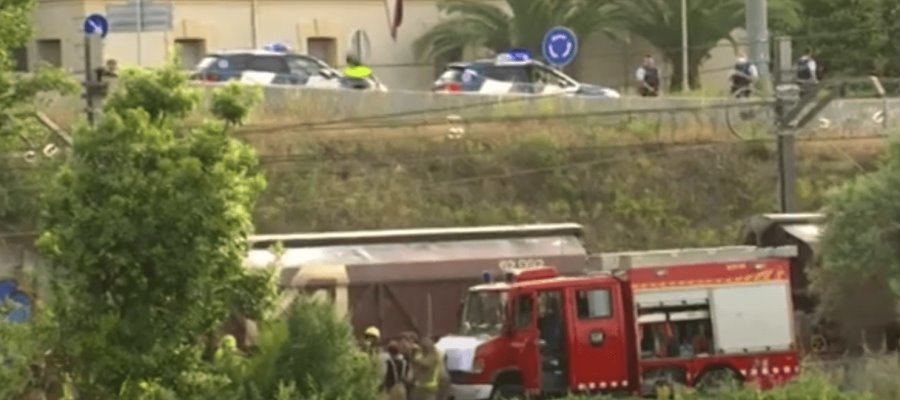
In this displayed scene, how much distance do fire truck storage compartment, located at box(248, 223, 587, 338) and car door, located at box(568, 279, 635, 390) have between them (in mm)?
4218

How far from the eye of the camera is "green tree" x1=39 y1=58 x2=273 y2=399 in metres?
21.1

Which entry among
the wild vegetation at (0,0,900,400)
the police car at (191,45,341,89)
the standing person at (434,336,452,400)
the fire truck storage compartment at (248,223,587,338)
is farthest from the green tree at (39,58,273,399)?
the police car at (191,45,341,89)

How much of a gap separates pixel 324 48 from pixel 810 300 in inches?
912

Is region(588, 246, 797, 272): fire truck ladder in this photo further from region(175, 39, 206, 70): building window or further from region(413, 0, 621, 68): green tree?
region(413, 0, 621, 68): green tree

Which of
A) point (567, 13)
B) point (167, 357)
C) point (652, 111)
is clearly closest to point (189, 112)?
point (167, 357)

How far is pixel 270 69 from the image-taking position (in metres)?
47.7

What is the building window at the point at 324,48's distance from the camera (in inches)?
2292

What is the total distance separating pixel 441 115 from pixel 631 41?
15.2m

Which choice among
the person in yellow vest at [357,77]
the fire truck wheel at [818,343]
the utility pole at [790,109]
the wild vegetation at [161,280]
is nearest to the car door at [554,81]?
the person in yellow vest at [357,77]

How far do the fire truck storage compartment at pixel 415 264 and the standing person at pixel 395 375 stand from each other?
6.40 m

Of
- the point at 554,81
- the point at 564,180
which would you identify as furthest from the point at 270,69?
the point at 564,180

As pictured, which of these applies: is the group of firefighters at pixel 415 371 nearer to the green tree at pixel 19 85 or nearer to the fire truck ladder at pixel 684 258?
the fire truck ladder at pixel 684 258

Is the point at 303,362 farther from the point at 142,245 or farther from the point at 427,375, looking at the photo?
the point at 427,375

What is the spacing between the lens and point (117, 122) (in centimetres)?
2130
